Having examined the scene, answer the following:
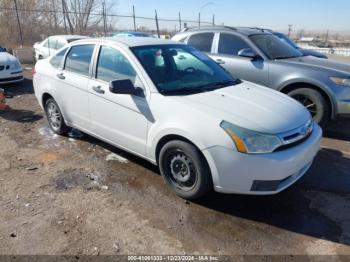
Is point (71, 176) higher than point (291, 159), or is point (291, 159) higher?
point (291, 159)

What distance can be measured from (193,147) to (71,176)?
6.03 ft

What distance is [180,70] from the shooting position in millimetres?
4117

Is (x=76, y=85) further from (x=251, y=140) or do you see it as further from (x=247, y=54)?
(x=247, y=54)

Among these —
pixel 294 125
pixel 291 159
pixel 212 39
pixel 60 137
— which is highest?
pixel 212 39

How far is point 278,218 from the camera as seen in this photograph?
3.31 meters

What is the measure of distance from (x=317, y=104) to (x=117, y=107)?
359cm

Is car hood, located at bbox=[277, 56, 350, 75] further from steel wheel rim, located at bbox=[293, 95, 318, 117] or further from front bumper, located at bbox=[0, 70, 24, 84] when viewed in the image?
front bumper, located at bbox=[0, 70, 24, 84]

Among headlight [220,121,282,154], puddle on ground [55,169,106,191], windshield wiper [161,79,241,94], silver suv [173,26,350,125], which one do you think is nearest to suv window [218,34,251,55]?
silver suv [173,26,350,125]

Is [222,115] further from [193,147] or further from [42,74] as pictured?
[42,74]

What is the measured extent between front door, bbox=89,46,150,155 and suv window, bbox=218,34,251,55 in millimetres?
3186

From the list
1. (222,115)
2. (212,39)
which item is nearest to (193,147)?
(222,115)

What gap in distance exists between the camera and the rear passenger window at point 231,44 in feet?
21.2

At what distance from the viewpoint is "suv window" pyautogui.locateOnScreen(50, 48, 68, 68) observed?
508 cm

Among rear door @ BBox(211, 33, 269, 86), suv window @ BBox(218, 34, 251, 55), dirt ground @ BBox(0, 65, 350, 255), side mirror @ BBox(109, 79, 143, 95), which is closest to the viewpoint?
dirt ground @ BBox(0, 65, 350, 255)
